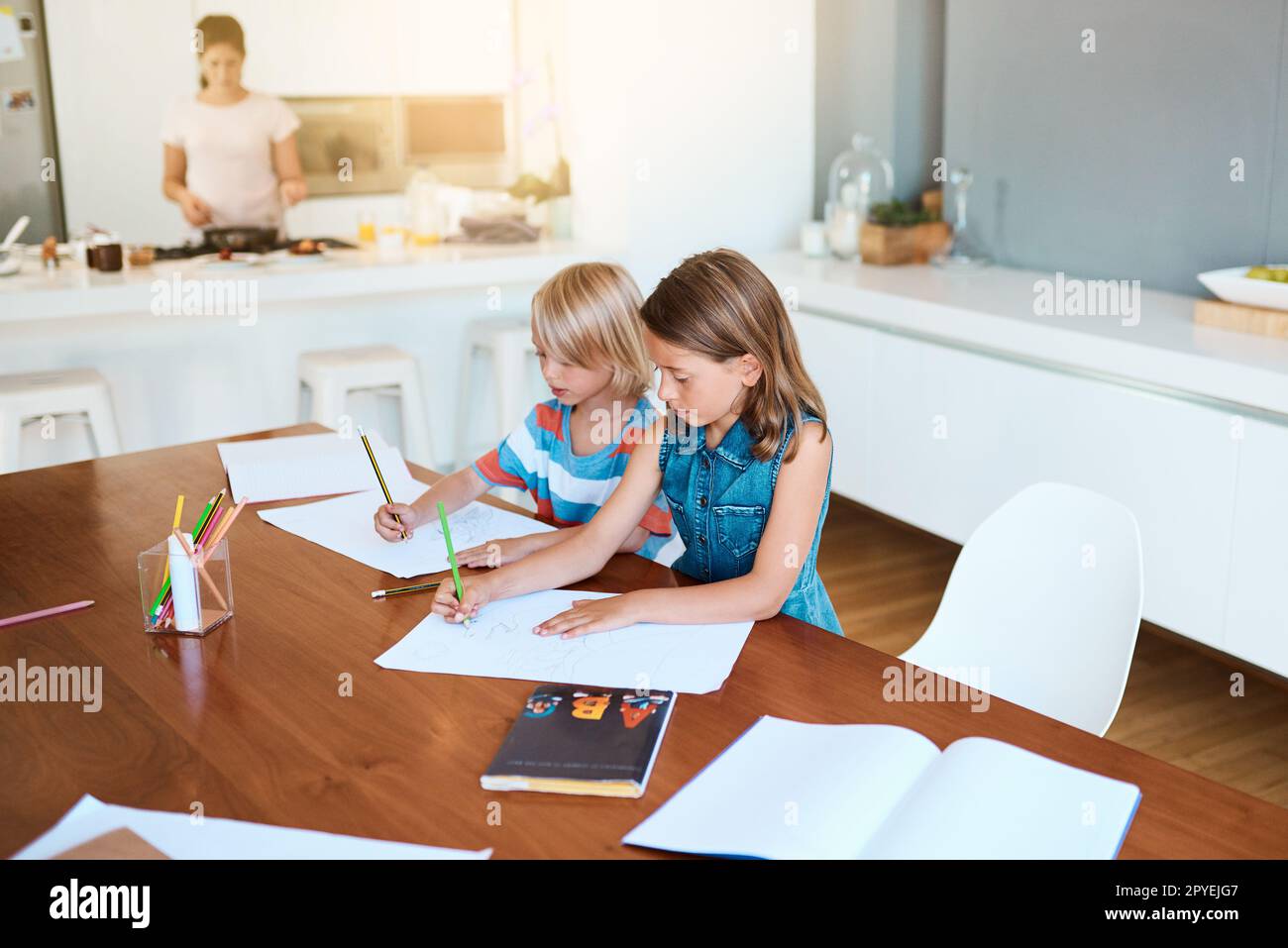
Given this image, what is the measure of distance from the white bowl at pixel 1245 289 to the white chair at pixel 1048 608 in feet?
4.06

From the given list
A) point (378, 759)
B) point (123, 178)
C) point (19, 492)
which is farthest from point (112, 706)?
point (123, 178)

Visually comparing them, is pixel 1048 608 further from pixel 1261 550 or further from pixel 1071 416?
pixel 1071 416

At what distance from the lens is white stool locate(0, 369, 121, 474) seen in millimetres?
3262

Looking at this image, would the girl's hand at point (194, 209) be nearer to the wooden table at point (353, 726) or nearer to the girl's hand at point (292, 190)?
the girl's hand at point (292, 190)

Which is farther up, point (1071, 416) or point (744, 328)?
point (744, 328)

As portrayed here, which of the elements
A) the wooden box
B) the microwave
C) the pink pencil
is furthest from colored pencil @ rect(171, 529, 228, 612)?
the microwave

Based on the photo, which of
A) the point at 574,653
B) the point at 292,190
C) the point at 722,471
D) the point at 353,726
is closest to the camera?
the point at 353,726

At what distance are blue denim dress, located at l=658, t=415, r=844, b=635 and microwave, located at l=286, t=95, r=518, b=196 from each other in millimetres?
4004

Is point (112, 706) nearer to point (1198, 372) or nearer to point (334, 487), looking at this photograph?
point (334, 487)

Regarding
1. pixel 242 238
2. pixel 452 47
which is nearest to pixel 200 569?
pixel 242 238

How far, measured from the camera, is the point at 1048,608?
1.73 m

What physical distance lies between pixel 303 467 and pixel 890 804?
4.45 ft

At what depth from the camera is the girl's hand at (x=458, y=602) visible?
1531mm

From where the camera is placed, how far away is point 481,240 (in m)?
4.23
